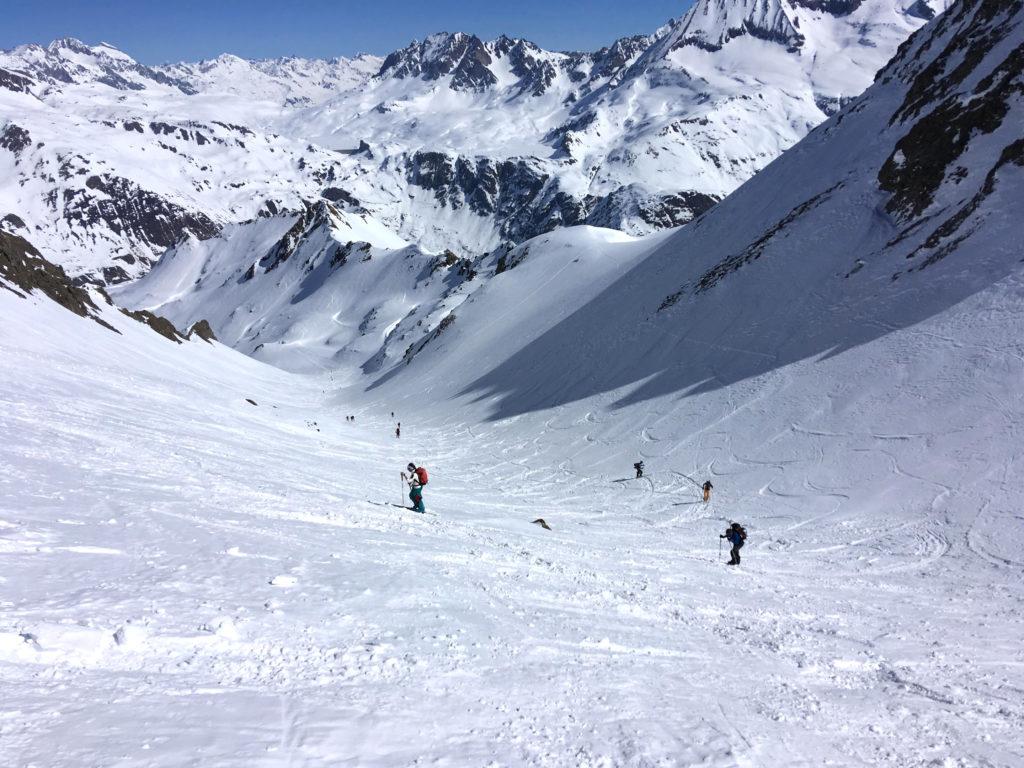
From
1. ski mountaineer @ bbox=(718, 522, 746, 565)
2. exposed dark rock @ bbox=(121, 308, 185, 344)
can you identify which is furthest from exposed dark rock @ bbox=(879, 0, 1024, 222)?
exposed dark rock @ bbox=(121, 308, 185, 344)

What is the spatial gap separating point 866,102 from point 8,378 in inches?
2426

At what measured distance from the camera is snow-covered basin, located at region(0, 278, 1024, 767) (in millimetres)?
6621

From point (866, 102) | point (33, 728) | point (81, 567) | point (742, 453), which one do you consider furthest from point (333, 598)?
point (866, 102)

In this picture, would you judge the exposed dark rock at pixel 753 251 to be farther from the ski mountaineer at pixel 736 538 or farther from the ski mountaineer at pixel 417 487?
the ski mountaineer at pixel 417 487

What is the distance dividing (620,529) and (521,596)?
11285mm

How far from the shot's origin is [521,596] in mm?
11422

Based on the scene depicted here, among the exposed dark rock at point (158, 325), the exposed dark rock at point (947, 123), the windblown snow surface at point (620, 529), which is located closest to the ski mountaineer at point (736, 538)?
the windblown snow surface at point (620, 529)

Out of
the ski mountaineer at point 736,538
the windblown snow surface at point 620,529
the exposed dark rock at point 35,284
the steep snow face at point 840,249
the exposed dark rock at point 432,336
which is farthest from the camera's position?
the exposed dark rock at point 432,336

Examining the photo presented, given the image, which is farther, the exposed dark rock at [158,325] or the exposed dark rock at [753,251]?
the exposed dark rock at [158,325]

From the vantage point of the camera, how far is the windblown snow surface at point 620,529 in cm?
697

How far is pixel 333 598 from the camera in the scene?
964 cm

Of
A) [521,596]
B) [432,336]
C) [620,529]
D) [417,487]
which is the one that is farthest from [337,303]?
[521,596]

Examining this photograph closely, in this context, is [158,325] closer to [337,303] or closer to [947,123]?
[947,123]

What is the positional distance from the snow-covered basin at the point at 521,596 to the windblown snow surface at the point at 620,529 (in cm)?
6
